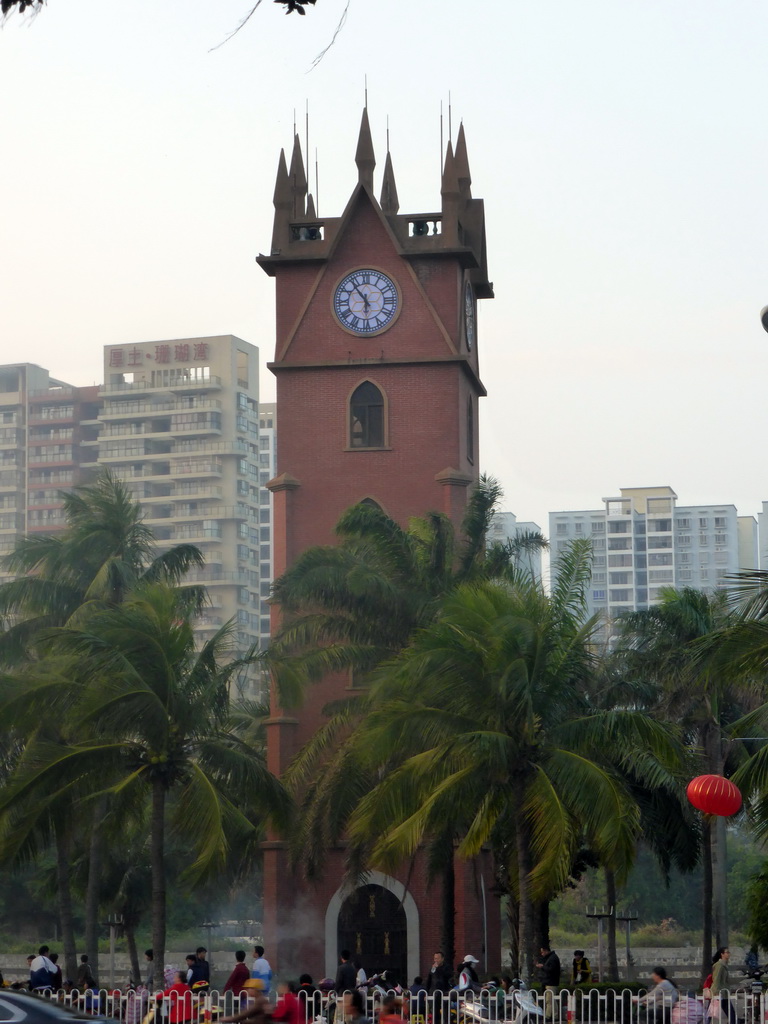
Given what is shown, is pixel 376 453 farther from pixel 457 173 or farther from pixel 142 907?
pixel 142 907

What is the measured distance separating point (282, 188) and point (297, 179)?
2.16 ft

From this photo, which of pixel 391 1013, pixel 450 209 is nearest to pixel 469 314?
pixel 450 209

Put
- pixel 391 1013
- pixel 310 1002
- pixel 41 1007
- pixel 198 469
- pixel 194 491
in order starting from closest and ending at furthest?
pixel 41 1007, pixel 391 1013, pixel 310 1002, pixel 194 491, pixel 198 469

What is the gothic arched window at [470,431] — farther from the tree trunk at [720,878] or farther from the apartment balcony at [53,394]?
the apartment balcony at [53,394]

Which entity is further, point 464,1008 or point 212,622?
point 212,622

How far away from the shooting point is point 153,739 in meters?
28.0

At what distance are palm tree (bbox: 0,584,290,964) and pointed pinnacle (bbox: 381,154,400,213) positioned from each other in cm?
1883

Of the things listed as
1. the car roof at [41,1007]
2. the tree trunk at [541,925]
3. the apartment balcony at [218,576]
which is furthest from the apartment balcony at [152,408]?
the car roof at [41,1007]

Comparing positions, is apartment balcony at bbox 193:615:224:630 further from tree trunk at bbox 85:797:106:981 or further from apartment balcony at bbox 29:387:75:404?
tree trunk at bbox 85:797:106:981

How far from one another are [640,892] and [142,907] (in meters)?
28.9

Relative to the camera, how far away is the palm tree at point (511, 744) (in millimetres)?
23781

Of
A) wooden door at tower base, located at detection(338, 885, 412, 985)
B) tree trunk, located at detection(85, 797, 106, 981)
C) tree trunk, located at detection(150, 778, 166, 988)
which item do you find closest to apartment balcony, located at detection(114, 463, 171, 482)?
wooden door at tower base, located at detection(338, 885, 412, 985)

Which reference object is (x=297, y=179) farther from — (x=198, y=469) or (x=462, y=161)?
(x=198, y=469)

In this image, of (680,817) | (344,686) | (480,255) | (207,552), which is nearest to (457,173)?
(480,255)
